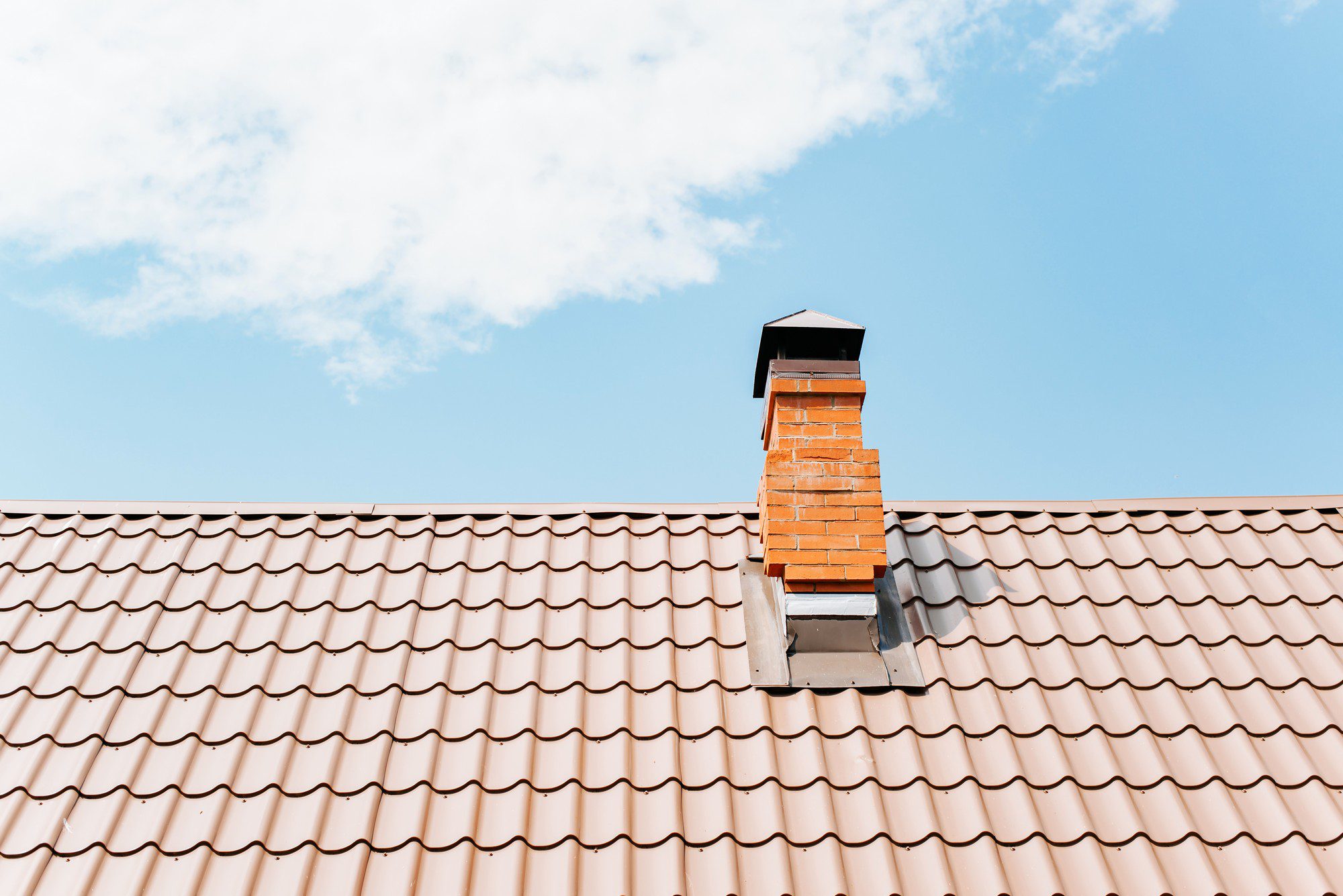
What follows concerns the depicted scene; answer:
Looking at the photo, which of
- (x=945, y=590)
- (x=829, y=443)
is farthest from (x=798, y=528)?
(x=945, y=590)

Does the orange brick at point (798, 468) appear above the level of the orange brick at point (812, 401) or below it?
below

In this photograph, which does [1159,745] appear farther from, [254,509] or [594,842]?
[254,509]

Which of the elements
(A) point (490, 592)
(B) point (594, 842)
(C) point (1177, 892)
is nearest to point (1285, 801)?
(C) point (1177, 892)

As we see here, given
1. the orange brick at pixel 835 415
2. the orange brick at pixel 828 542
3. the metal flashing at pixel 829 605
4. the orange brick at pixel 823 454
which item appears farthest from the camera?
the orange brick at pixel 835 415

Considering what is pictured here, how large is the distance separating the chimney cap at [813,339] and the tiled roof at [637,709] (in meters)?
1.10

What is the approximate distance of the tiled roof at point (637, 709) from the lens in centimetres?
418

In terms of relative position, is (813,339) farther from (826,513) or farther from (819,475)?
(826,513)

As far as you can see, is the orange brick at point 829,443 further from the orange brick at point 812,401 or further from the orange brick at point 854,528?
the orange brick at point 854,528

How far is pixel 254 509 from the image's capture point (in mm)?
6699

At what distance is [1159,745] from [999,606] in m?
1.15

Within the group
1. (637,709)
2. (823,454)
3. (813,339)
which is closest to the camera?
(637,709)

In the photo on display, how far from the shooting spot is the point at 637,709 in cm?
496

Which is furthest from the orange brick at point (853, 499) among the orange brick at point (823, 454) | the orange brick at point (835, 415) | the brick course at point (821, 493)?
the orange brick at point (835, 415)

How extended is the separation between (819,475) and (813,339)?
90 centimetres
